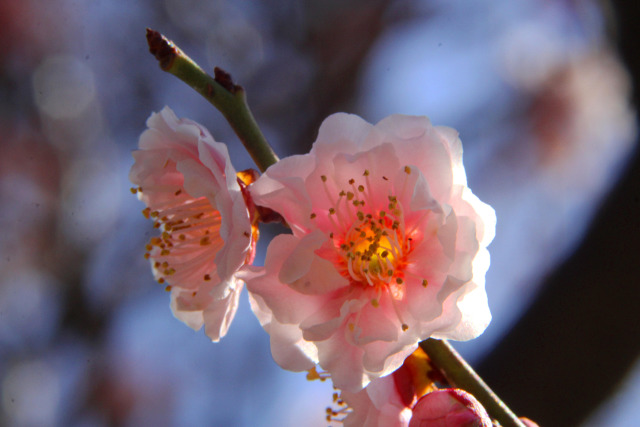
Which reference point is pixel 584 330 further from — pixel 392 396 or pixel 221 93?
pixel 221 93

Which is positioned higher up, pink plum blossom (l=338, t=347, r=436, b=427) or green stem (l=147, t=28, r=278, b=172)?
green stem (l=147, t=28, r=278, b=172)

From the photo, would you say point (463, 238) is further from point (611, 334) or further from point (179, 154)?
point (611, 334)

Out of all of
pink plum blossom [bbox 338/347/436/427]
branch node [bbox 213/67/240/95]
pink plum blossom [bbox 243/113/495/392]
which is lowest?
pink plum blossom [bbox 338/347/436/427]

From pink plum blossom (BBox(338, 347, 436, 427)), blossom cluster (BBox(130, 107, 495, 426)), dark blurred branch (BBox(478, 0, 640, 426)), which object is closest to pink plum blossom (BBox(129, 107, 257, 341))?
blossom cluster (BBox(130, 107, 495, 426))

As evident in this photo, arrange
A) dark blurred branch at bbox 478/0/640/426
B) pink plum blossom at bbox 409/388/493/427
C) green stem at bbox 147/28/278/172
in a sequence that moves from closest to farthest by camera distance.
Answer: pink plum blossom at bbox 409/388/493/427
green stem at bbox 147/28/278/172
dark blurred branch at bbox 478/0/640/426

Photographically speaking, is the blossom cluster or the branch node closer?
the blossom cluster

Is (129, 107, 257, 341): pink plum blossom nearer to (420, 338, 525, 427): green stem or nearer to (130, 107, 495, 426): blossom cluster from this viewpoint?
(130, 107, 495, 426): blossom cluster

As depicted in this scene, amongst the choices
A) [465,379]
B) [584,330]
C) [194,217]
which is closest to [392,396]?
[465,379]
